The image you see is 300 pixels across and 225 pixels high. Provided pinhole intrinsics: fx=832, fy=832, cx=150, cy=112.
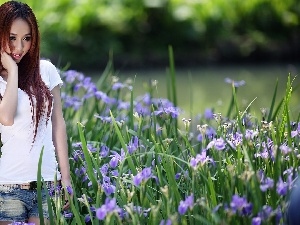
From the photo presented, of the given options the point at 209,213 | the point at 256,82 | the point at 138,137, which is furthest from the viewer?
the point at 256,82

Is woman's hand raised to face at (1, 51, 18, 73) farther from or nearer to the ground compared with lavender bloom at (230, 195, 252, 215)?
farther from the ground

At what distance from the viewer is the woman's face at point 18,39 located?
2.64 meters

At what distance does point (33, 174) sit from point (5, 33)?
0.45m

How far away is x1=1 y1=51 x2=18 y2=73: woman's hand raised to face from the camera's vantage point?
2621 millimetres

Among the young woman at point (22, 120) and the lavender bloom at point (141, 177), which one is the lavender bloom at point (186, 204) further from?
the young woman at point (22, 120)

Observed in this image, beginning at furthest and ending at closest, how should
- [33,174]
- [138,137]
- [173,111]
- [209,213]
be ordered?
[173,111]
[138,137]
[33,174]
[209,213]

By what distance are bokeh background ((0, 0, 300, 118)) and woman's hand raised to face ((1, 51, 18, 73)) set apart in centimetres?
948

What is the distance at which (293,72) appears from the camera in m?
11.8

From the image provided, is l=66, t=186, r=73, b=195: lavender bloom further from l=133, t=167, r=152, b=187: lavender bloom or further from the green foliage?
l=133, t=167, r=152, b=187: lavender bloom

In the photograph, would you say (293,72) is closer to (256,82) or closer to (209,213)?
(256,82)

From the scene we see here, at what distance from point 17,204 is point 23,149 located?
6.9 inches

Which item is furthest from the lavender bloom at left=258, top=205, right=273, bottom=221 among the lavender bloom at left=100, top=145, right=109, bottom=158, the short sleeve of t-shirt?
the lavender bloom at left=100, top=145, right=109, bottom=158

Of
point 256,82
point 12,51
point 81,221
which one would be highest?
point 12,51

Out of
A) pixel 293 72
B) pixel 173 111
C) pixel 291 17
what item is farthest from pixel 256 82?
pixel 173 111
